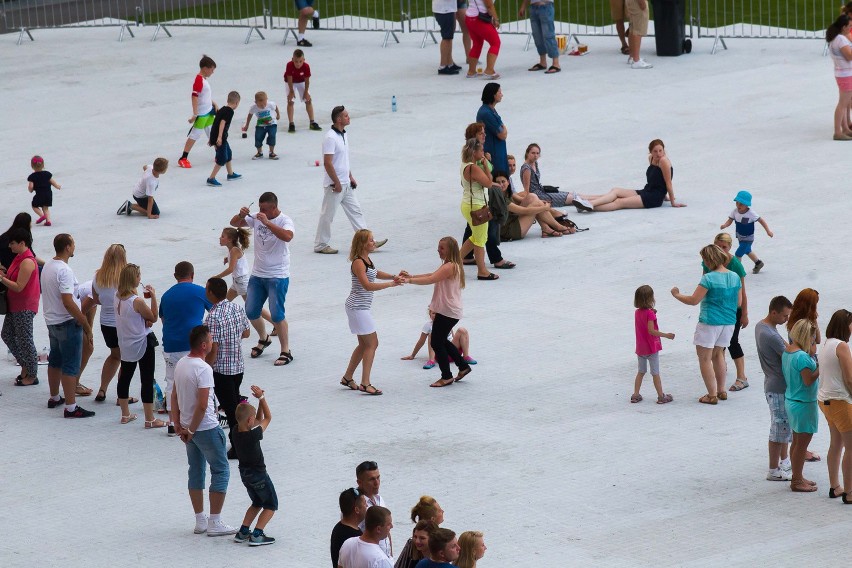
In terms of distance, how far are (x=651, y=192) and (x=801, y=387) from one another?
8.10 metres

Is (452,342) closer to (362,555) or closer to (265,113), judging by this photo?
(362,555)

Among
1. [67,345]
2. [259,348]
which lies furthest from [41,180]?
[67,345]

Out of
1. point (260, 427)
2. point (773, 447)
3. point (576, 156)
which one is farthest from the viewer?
point (576, 156)

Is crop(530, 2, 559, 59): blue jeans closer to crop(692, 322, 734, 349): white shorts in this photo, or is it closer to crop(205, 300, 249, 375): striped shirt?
crop(692, 322, 734, 349): white shorts

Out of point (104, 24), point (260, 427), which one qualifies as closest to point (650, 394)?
point (260, 427)

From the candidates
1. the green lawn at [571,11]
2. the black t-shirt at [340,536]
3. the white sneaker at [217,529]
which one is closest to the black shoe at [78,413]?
the white sneaker at [217,529]

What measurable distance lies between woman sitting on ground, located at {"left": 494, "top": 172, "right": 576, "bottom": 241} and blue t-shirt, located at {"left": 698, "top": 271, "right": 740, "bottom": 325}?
210 inches

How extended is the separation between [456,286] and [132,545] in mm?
4095

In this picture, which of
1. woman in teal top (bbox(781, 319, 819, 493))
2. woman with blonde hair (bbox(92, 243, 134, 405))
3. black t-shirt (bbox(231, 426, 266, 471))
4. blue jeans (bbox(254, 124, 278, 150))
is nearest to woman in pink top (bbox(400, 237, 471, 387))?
woman with blonde hair (bbox(92, 243, 134, 405))

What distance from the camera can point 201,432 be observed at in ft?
31.8

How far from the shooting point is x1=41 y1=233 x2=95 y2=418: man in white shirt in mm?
11930

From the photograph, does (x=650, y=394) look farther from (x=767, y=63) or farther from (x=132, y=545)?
(x=767, y=63)

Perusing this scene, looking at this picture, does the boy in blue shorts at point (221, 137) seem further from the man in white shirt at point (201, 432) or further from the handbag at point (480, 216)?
the man in white shirt at point (201, 432)

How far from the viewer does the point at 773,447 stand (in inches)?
400
